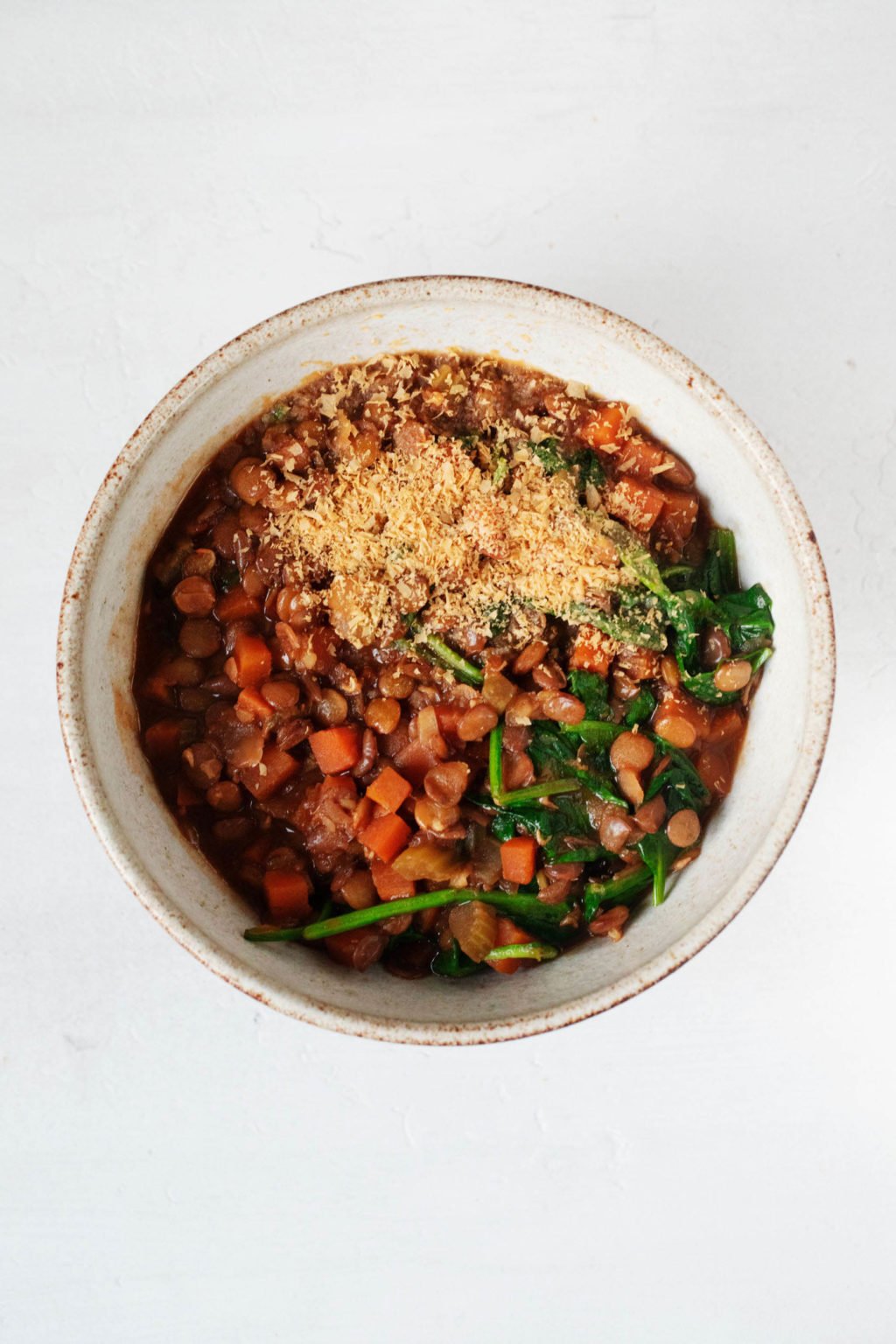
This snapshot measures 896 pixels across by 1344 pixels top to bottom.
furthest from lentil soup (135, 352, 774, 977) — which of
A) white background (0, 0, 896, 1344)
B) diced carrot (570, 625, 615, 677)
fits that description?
white background (0, 0, 896, 1344)

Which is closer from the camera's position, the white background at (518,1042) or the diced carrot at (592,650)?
the diced carrot at (592,650)

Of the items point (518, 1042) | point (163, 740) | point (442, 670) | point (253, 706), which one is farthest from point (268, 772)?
point (518, 1042)

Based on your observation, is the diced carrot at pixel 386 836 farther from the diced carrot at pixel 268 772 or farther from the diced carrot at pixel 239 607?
the diced carrot at pixel 239 607

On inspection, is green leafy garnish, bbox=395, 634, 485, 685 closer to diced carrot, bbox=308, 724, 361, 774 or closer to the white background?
diced carrot, bbox=308, 724, 361, 774

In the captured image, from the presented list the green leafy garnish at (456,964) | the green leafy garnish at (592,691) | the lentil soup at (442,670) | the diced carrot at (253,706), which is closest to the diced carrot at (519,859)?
the lentil soup at (442,670)

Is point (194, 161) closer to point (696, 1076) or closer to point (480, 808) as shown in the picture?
point (480, 808)

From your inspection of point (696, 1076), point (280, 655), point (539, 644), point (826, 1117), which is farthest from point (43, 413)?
point (826, 1117)

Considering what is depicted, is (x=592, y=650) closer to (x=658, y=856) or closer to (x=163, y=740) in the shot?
(x=658, y=856)
